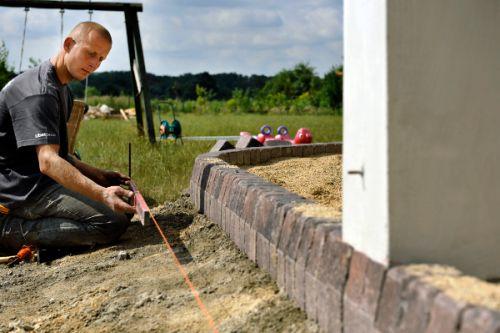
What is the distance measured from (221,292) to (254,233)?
400mm

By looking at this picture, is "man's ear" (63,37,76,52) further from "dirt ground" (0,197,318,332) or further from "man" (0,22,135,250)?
"dirt ground" (0,197,318,332)

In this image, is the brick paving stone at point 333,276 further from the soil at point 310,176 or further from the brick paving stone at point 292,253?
the soil at point 310,176

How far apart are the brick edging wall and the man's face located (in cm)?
115

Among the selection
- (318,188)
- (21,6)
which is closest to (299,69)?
(21,6)

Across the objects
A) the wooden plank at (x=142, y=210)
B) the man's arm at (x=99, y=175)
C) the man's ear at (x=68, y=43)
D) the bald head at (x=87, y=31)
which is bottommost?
the wooden plank at (x=142, y=210)

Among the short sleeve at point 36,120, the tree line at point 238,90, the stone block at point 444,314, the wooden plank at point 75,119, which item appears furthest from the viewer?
the tree line at point 238,90

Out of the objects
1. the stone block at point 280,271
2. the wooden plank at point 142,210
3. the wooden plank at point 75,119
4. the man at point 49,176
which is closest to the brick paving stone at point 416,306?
the stone block at point 280,271

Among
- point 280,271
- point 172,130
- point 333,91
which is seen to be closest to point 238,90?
point 333,91

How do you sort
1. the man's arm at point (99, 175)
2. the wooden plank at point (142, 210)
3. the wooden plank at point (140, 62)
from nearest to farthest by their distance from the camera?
1. the wooden plank at point (142, 210)
2. the man's arm at point (99, 175)
3. the wooden plank at point (140, 62)

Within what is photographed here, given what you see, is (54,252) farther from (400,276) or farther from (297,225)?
(400,276)

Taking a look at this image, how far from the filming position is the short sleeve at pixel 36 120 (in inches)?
156

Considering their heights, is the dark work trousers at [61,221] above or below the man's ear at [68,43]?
below

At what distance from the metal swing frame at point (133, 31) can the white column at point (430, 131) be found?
24.9 feet

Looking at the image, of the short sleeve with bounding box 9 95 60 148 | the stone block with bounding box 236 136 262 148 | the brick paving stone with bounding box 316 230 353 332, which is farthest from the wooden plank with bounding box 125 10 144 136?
the brick paving stone with bounding box 316 230 353 332
